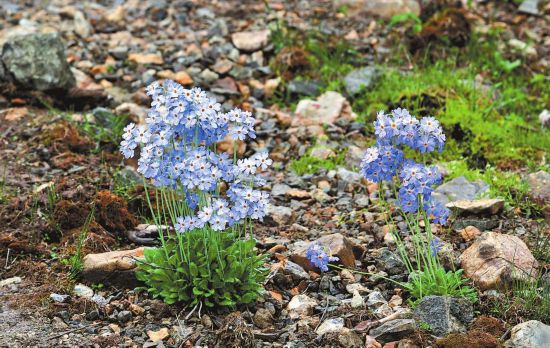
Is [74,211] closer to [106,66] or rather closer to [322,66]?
[106,66]

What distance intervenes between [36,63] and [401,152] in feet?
14.1

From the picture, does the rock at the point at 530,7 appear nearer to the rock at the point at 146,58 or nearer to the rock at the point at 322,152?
the rock at the point at 322,152

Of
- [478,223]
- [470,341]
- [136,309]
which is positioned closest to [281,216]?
[478,223]

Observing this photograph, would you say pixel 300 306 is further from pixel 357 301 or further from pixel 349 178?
pixel 349 178

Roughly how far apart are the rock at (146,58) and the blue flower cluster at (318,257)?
13.6 ft

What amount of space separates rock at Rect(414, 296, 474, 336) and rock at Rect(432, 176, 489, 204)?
5.25 feet

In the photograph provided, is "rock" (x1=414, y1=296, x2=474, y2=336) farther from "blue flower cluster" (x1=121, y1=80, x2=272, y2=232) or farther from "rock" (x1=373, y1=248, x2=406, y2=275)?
"blue flower cluster" (x1=121, y1=80, x2=272, y2=232)

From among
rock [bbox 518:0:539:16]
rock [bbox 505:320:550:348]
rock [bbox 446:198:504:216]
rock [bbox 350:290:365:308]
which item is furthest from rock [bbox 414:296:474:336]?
rock [bbox 518:0:539:16]

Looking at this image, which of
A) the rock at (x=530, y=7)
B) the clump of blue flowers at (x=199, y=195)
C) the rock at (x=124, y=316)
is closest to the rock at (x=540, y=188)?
the clump of blue flowers at (x=199, y=195)

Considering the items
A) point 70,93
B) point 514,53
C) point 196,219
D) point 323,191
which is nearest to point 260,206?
point 196,219

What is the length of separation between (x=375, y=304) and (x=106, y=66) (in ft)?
15.3

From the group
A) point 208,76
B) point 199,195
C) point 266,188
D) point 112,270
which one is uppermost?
point 199,195

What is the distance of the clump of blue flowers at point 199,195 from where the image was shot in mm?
3951

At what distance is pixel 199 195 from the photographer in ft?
13.9
